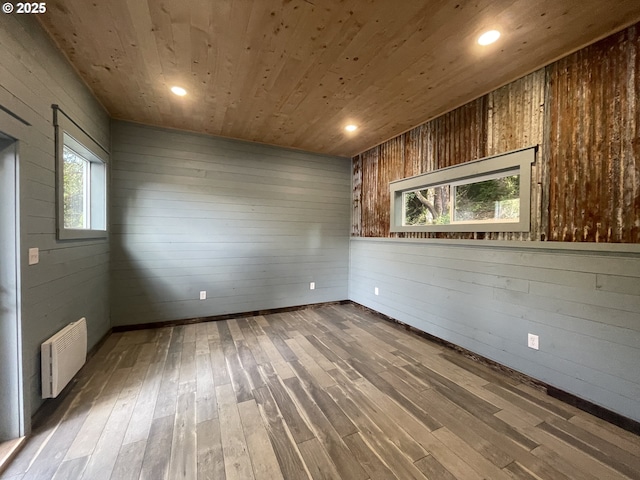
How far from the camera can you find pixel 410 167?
11.5ft

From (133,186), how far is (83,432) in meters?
2.72

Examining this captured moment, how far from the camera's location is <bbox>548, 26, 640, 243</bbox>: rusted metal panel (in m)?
1.74

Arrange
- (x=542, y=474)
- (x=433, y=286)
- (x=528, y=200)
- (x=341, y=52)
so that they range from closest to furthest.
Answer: (x=542, y=474)
(x=341, y=52)
(x=528, y=200)
(x=433, y=286)

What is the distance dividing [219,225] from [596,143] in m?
4.04

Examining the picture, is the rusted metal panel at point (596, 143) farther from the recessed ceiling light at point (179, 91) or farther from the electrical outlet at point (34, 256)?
the electrical outlet at point (34, 256)

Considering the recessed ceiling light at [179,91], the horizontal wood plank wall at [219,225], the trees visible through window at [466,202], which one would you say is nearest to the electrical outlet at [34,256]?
the horizontal wood plank wall at [219,225]

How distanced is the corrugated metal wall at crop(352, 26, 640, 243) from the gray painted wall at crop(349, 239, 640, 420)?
201mm

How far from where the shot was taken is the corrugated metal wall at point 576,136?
1755 millimetres

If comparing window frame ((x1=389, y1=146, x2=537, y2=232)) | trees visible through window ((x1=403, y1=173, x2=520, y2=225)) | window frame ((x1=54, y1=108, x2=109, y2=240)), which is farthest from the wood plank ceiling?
trees visible through window ((x1=403, y1=173, x2=520, y2=225))

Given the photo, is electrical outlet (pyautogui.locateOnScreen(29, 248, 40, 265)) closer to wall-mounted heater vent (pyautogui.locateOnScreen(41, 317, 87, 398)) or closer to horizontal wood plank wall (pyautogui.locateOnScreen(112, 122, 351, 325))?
wall-mounted heater vent (pyautogui.locateOnScreen(41, 317, 87, 398))

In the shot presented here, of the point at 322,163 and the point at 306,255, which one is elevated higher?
the point at 322,163

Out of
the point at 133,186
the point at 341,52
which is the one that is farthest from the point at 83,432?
the point at 341,52

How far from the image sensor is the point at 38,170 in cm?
177

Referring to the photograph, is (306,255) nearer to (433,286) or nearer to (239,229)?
(239,229)
